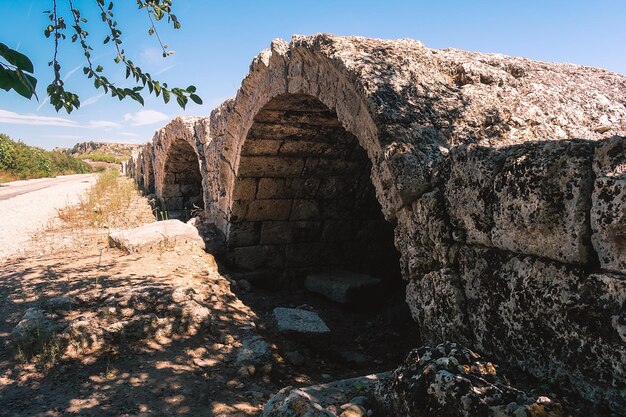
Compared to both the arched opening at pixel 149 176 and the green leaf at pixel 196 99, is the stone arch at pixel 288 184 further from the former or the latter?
the arched opening at pixel 149 176

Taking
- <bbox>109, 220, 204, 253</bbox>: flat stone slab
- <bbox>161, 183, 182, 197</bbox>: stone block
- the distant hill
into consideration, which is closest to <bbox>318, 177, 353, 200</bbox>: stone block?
<bbox>109, 220, 204, 253</bbox>: flat stone slab

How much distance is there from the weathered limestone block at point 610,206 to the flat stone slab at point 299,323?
290 centimetres

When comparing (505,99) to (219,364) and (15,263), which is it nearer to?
(219,364)

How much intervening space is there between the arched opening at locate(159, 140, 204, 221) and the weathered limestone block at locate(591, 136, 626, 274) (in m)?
10.2

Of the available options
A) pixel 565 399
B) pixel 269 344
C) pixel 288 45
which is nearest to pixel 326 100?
pixel 288 45

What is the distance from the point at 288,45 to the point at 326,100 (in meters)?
1.01

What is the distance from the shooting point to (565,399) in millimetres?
1666

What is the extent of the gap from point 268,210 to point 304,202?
53 cm

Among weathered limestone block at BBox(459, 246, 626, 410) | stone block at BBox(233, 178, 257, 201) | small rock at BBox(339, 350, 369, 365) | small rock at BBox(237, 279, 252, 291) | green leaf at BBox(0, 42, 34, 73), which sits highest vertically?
green leaf at BBox(0, 42, 34, 73)

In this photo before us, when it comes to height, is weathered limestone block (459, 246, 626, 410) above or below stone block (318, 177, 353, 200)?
below

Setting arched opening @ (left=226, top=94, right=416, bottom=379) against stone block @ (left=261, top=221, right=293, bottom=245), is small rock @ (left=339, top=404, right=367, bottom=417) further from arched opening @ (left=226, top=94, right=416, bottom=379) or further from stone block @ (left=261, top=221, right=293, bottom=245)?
stone block @ (left=261, top=221, right=293, bottom=245)

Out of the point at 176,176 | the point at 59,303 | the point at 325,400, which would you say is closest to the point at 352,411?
the point at 325,400

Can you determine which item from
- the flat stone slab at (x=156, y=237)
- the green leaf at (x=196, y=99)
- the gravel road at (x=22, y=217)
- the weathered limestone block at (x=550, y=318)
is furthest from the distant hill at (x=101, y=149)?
the weathered limestone block at (x=550, y=318)

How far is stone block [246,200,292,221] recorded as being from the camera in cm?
604
